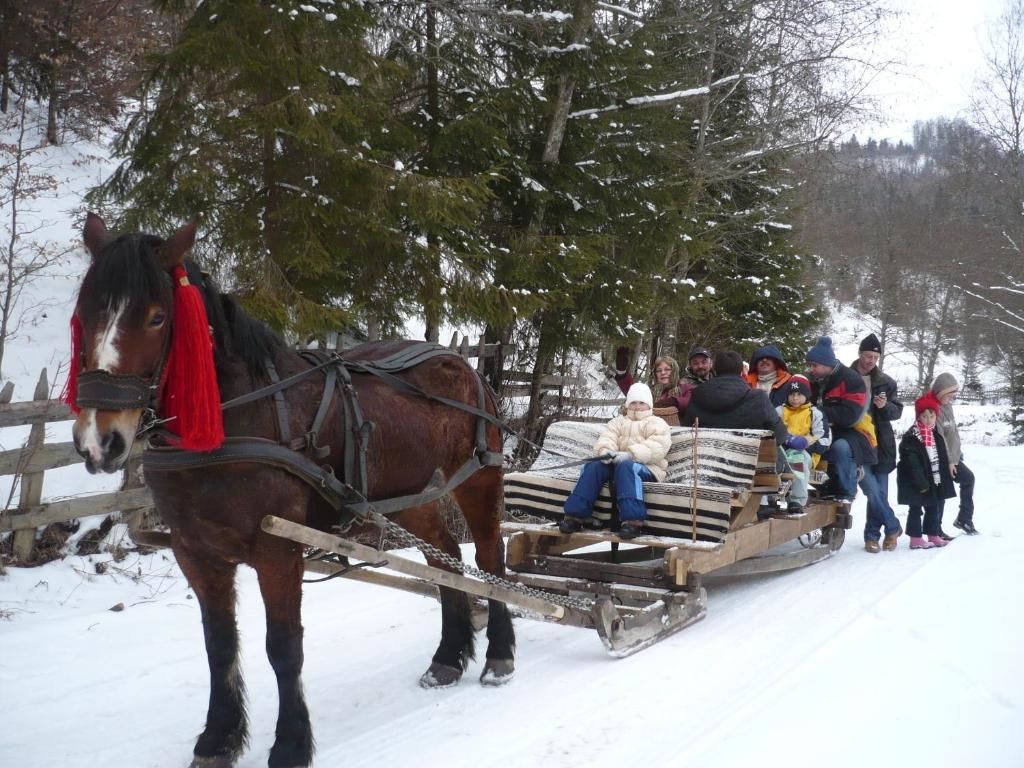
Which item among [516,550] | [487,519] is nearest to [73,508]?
[516,550]

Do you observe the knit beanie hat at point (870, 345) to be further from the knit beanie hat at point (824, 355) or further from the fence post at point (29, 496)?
the fence post at point (29, 496)

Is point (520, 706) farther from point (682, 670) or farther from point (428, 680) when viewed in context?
point (682, 670)

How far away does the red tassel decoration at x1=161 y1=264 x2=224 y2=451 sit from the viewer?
291 centimetres

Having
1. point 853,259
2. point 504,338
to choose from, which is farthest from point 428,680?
point 853,259

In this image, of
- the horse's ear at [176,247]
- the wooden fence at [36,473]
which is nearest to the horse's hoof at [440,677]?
the horse's ear at [176,247]

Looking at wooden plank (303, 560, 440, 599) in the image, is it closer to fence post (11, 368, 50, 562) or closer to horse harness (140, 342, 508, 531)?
horse harness (140, 342, 508, 531)

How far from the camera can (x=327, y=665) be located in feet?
15.2

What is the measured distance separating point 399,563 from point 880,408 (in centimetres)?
623

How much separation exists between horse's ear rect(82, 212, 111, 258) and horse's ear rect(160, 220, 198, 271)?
0.20 meters

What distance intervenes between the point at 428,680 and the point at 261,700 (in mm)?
876

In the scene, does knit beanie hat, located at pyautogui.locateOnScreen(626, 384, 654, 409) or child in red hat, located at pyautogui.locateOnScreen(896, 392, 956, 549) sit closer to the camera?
knit beanie hat, located at pyautogui.locateOnScreen(626, 384, 654, 409)

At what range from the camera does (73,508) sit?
639 centimetres

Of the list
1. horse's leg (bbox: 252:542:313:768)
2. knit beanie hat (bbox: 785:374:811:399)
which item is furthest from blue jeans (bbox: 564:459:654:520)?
horse's leg (bbox: 252:542:313:768)

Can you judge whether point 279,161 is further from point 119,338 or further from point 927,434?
point 927,434
